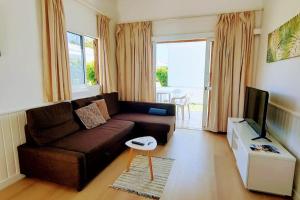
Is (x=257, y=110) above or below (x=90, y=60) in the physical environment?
below

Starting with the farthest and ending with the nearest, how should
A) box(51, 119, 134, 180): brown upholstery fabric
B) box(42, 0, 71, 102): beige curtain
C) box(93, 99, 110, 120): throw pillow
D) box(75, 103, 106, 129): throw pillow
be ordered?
box(93, 99, 110, 120): throw pillow
box(75, 103, 106, 129): throw pillow
box(42, 0, 71, 102): beige curtain
box(51, 119, 134, 180): brown upholstery fabric

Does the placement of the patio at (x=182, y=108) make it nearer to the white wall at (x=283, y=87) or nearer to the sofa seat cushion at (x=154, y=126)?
the sofa seat cushion at (x=154, y=126)

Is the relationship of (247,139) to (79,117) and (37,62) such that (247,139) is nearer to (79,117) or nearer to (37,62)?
(79,117)

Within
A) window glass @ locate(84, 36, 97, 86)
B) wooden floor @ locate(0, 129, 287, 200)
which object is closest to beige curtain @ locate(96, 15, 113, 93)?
window glass @ locate(84, 36, 97, 86)

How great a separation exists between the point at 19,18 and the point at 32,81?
0.76 m

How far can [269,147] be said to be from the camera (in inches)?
83.2

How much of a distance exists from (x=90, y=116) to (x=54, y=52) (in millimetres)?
1092

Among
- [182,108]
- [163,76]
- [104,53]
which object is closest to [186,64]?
[163,76]

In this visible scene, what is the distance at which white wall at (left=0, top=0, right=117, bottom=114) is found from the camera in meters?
2.06

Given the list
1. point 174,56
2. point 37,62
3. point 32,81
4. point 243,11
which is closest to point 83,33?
point 37,62

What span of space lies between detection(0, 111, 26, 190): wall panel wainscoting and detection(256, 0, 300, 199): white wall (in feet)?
Answer: 10.3

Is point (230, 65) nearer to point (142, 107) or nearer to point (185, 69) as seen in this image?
point (142, 107)

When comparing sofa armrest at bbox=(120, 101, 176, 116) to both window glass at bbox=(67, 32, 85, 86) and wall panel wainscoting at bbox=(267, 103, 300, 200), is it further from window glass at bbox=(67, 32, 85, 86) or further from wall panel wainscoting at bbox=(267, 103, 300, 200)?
wall panel wainscoting at bbox=(267, 103, 300, 200)

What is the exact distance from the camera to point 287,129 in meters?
2.18
